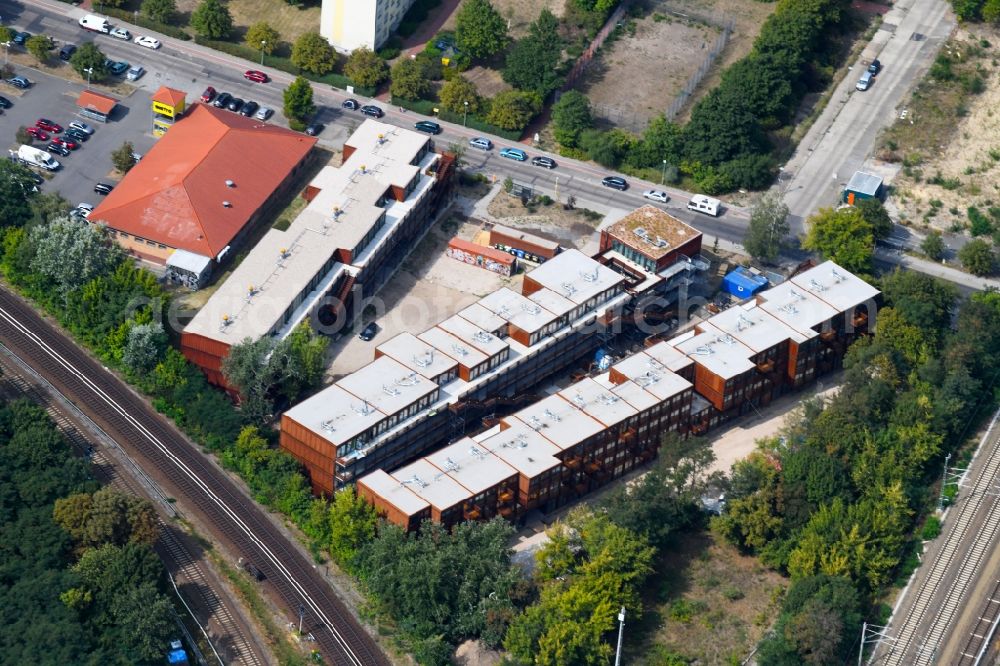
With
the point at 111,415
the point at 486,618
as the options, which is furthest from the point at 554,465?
the point at 111,415

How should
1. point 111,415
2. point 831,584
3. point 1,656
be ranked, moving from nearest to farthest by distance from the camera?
point 1,656, point 831,584, point 111,415

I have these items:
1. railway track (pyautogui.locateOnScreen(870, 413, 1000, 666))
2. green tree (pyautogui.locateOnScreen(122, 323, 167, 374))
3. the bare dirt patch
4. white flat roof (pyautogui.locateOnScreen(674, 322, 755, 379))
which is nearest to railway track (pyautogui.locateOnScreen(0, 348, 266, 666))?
green tree (pyautogui.locateOnScreen(122, 323, 167, 374))

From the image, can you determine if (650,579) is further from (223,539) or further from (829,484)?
(223,539)

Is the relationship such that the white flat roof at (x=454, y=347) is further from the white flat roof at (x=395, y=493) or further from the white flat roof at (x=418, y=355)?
the white flat roof at (x=395, y=493)

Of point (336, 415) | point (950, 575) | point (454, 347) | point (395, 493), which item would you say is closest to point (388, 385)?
point (336, 415)

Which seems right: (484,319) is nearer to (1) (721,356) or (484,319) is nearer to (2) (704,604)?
(1) (721,356)

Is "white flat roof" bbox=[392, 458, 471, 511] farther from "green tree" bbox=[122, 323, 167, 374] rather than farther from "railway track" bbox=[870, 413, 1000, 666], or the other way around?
"railway track" bbox=[870, 413, 1000, 666]
